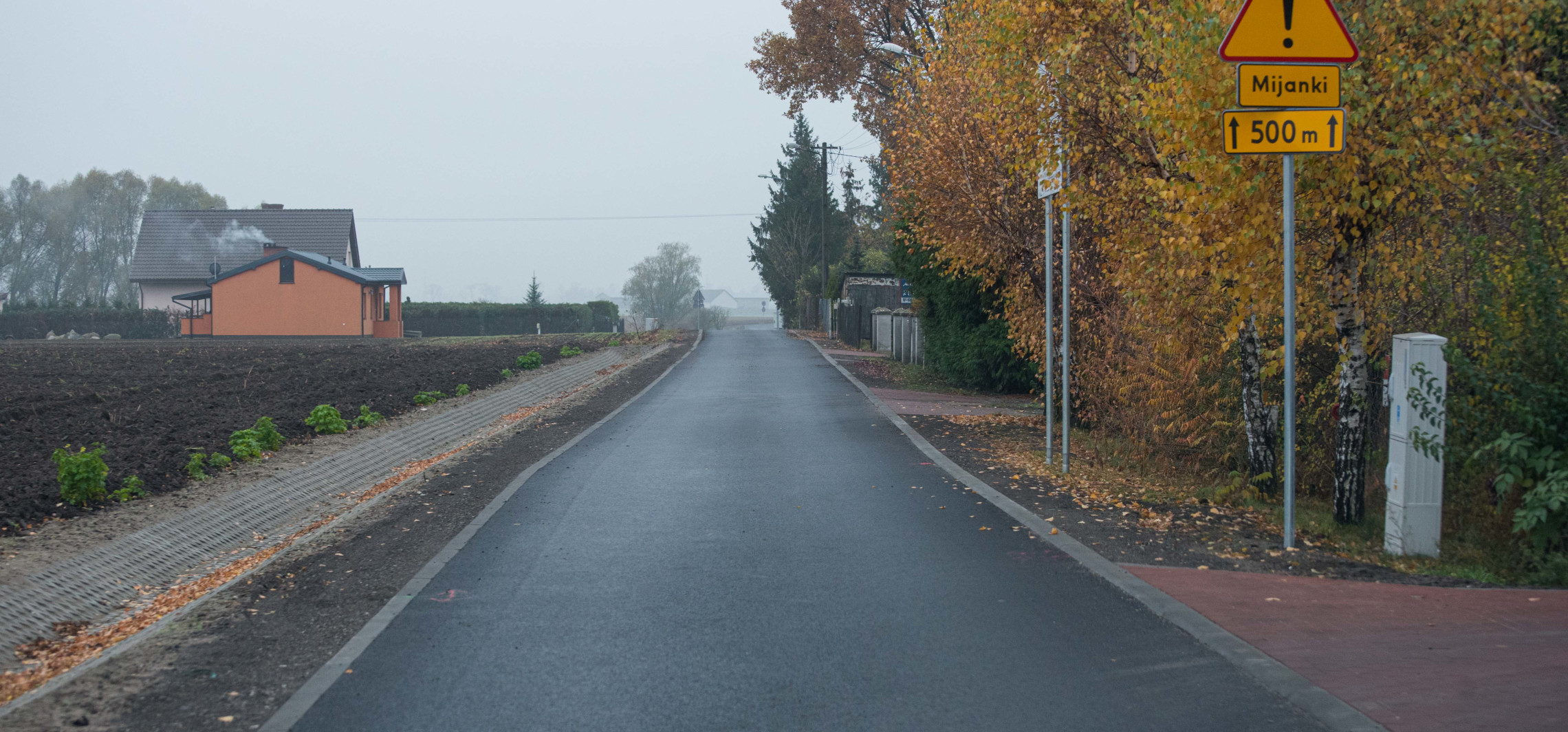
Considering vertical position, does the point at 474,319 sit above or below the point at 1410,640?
above

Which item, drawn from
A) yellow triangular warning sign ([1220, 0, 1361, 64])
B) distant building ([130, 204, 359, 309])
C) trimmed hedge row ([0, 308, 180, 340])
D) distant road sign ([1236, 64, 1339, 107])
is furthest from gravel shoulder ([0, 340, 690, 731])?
distant building ([130, 204, 359, 309])

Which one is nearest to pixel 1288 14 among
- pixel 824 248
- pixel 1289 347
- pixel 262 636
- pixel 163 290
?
pixel 1289 347

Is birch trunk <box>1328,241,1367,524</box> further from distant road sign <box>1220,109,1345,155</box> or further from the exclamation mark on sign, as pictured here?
the exclamation mark on sign

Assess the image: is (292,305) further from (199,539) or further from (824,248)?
(199,539)

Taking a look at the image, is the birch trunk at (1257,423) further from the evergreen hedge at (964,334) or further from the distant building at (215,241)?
the distant building at (215,241)

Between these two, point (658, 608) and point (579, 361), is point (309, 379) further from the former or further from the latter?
point (658, 608)

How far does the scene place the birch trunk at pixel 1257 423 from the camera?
31.1ft

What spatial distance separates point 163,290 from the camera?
66.9 m

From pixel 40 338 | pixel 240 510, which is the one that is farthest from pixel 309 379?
pixel 40 338

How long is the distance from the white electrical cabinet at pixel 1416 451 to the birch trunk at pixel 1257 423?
2391 mm

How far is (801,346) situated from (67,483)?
34.3 metres

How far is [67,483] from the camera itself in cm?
878

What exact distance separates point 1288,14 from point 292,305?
54.9 metres

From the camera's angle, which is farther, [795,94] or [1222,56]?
[795,94]
